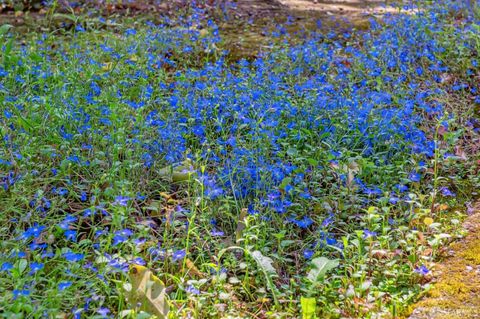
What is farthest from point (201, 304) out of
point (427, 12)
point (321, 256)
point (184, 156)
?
point (427, 12)

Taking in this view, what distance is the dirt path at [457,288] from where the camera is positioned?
2.32 m

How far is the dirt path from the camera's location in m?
2.32

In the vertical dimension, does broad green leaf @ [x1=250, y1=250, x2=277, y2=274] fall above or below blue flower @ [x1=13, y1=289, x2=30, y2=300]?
below

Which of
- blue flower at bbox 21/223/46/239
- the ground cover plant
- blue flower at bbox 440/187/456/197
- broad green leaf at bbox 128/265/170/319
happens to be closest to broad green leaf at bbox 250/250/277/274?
the ground cover plant

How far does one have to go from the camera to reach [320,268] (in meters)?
2.50

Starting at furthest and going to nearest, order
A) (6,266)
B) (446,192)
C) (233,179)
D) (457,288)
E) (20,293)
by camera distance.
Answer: (233,179) < (446,192) < (457,288) < (6,266) < (20,293)

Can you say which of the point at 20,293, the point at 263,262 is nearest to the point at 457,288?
the point at 263,262

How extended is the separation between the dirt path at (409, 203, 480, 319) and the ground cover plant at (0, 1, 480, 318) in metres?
0.08

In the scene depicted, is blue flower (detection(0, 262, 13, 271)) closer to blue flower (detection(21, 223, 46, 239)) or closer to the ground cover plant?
the ground cover plant

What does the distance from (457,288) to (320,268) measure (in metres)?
0.57

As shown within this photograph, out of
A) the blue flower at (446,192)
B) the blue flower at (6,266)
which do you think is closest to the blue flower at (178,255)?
the blue flower at (6,266)

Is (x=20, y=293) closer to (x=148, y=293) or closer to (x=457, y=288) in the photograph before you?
(x=148, y=293)

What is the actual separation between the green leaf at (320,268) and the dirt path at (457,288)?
1.23ft

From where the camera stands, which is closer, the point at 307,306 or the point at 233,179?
the point at 307,306
